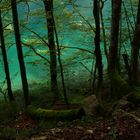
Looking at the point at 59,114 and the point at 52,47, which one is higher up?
the point at 52,47

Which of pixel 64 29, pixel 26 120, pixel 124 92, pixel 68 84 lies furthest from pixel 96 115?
→ pixel 68 84

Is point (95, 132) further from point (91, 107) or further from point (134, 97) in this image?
point (134, 97)

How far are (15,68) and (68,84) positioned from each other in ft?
67.3

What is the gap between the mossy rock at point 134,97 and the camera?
8.05 m

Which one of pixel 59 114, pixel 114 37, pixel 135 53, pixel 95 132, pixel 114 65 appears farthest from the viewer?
pixel 135 53

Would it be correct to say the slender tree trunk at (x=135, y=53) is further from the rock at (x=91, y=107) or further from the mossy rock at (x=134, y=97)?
the rock at (x=91, y=107)

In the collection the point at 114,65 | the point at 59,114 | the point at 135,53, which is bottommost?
the point at 59,114

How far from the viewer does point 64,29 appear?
1727 cm

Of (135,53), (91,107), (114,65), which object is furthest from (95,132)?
(135,53)

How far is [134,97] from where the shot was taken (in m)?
8.17

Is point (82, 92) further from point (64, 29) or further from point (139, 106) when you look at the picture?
point (139, 106)

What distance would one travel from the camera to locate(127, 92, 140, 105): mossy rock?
317 inches

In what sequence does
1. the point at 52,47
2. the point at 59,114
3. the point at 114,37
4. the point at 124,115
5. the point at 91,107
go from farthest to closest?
the point at 52,47 → the point at 114,37 → the point at 59,114 → the point at 91,107 → the point at 124,115

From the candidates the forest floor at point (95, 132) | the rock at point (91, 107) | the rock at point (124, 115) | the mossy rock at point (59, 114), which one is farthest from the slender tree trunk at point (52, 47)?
the forest floor at point (95, 132)
